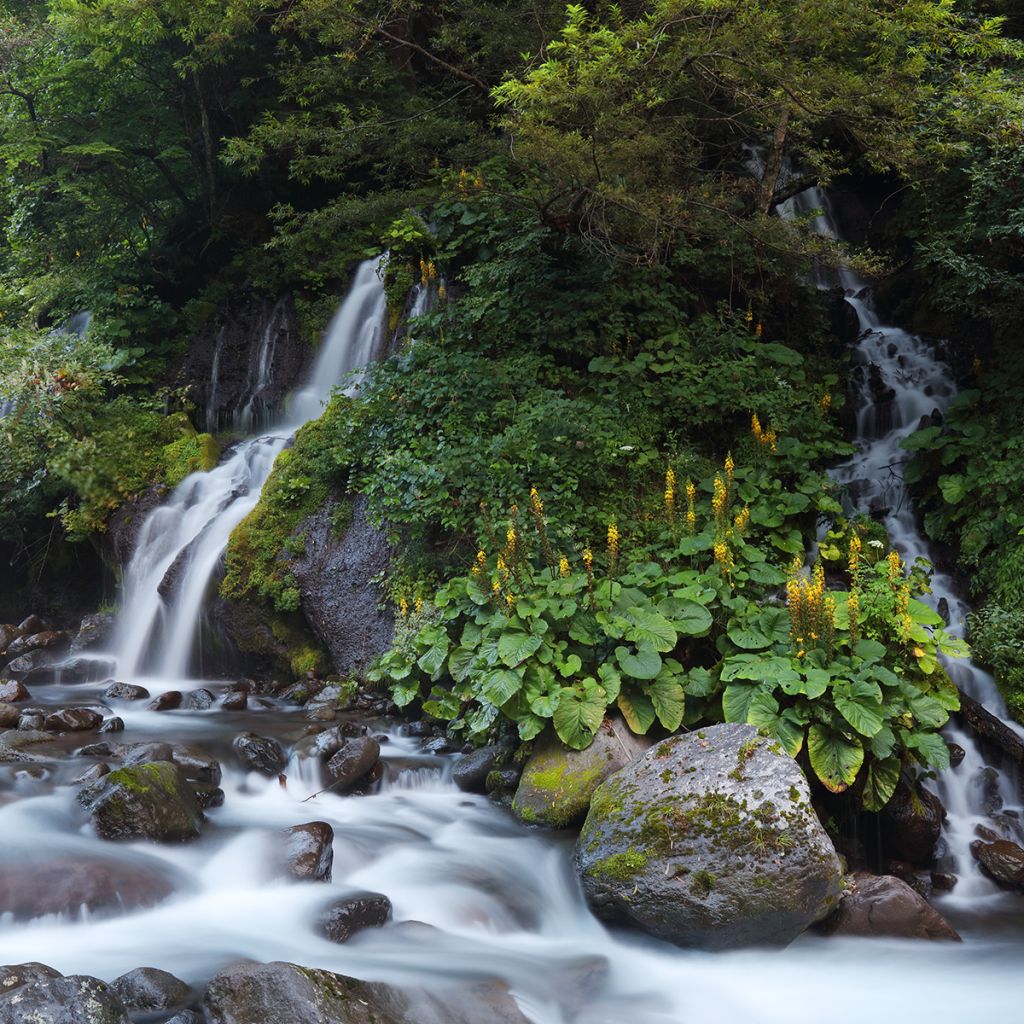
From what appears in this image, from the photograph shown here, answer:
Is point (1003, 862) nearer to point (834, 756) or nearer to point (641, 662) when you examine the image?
point (834, 756)

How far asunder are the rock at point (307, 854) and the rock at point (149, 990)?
1086 mm

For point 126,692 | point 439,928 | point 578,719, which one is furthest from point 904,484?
point 126,692

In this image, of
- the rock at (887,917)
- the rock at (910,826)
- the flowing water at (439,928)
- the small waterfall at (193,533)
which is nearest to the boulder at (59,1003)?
the flowing water at (439,928)

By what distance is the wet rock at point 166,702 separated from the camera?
7.34 meters

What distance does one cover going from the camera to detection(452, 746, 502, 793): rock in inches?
223

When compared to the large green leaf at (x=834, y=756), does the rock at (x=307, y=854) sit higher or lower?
lower

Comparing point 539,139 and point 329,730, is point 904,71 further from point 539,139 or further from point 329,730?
point 329,730

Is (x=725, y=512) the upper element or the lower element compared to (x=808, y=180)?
lower

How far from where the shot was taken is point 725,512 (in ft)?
20.3

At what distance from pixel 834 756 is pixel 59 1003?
148 inches

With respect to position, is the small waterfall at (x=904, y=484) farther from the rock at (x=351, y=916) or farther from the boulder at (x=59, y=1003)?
the boulder at (x=59, y=1003)

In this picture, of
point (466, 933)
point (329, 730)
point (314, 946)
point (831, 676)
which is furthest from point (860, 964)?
point (329, 730)

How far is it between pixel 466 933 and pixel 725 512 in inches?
133

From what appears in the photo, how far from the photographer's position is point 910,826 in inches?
195
